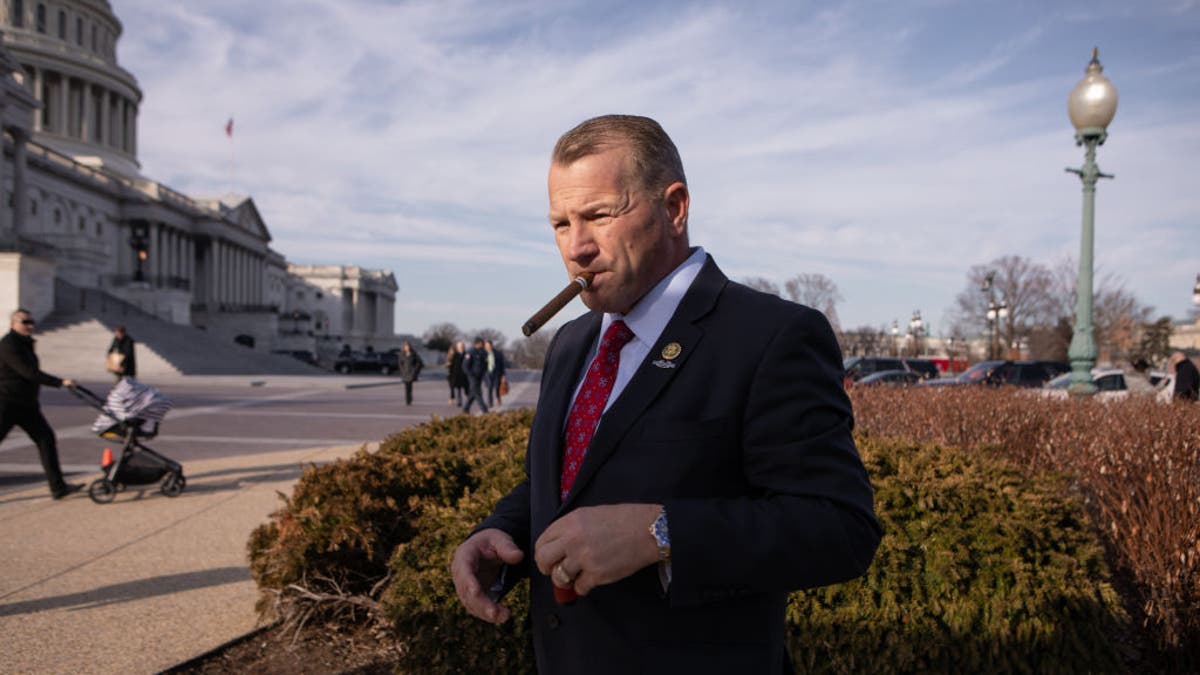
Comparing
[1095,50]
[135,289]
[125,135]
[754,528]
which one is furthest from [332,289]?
[754,528]

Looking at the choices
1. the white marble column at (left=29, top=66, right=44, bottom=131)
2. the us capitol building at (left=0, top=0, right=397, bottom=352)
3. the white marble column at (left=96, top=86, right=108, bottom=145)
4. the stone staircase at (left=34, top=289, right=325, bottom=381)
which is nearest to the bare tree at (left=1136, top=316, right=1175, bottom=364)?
the stone staircase at (left=34, top=289, right=325, bottom=381)

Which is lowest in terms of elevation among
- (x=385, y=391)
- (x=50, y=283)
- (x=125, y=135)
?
(x=385, y=391)

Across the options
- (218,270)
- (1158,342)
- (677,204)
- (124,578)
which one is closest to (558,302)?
(677,204)

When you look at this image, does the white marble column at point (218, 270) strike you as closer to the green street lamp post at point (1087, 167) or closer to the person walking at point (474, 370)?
the person walking at point (474, 370)

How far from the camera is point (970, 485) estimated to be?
12.9ft

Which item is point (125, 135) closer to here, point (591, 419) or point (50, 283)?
point (50, 283)

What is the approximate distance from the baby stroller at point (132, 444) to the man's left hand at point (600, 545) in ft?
28.8

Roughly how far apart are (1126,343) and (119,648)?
269ft

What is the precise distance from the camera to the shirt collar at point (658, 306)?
1779 mm

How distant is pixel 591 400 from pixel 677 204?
466 millimetres

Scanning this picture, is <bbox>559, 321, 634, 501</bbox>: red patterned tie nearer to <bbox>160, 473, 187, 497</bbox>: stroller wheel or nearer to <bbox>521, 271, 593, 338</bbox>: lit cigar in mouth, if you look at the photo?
<bbox>521, 271, 593, 338</bbox>: lit cigar in mouth

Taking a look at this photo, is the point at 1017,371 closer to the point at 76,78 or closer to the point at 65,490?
the point at 65,490

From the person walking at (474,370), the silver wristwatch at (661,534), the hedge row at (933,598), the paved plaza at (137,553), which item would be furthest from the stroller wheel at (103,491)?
the person walking at (474,370)

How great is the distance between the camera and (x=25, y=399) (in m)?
8.94
